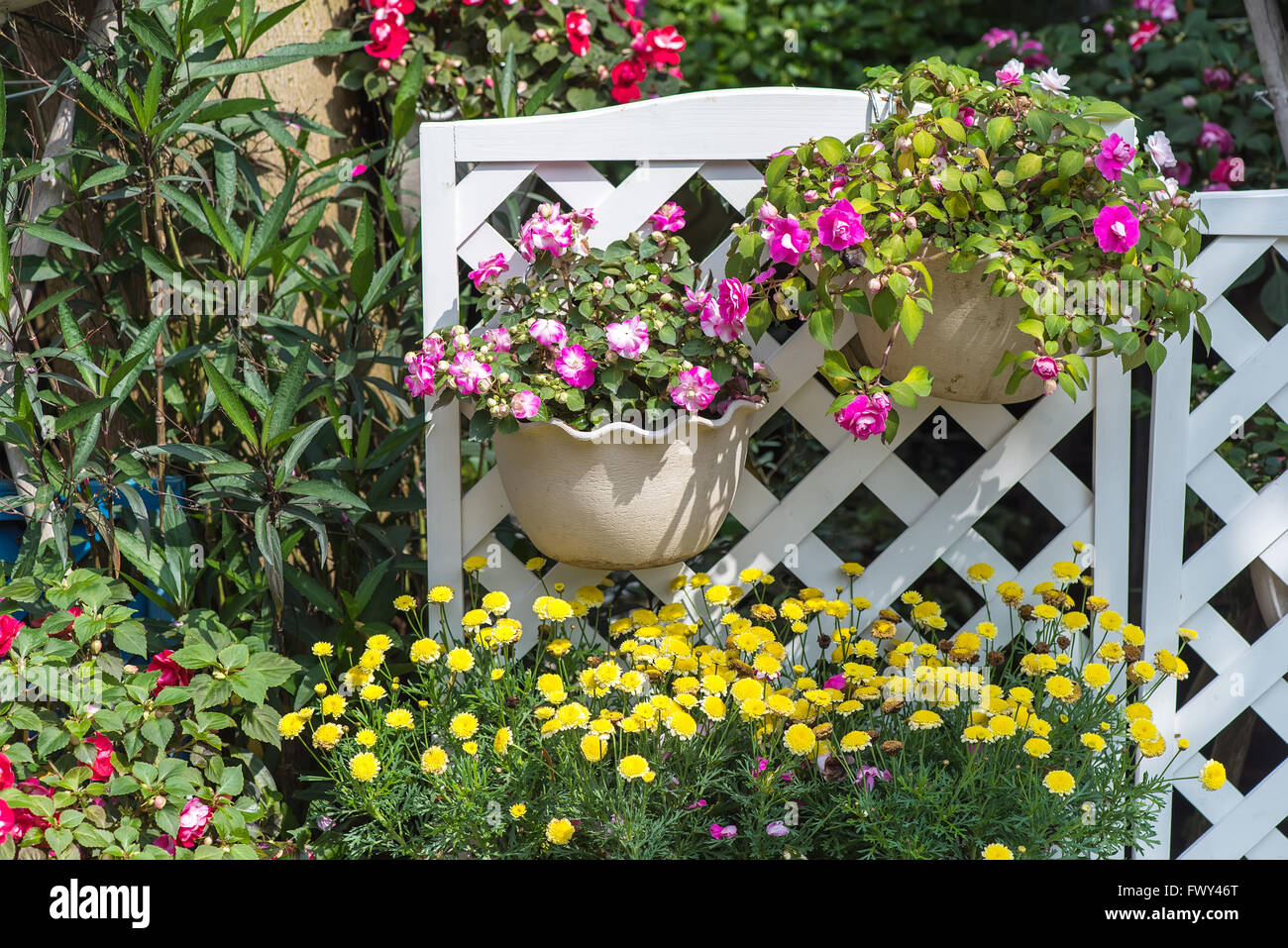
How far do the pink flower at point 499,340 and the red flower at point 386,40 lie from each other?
110 centimetres

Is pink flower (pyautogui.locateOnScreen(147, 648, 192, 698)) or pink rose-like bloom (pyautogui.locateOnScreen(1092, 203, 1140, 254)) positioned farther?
pink flower (pyautogui.locateOnScreen(147, 648, 192, 698))

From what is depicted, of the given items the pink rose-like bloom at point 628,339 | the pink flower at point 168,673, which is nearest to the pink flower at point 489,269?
the pink rose-like bloom at point 628,339

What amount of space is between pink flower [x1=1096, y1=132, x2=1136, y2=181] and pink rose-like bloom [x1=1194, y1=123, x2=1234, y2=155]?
1.33 meters

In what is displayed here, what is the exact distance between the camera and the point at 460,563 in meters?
1.93

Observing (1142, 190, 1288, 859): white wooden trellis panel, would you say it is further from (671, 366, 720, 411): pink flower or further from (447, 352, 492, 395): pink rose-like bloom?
(447, 352, 492, 395): pink rose-like bloom

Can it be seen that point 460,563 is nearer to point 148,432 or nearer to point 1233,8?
point 148,432

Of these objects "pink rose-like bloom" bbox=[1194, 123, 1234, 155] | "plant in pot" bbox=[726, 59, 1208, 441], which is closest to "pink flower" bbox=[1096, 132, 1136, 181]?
"plant in pot" bbox=[726, 59, 1208, 441]

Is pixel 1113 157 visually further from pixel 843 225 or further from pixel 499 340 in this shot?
pixel 499 340

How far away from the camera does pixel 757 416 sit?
1.90 meters

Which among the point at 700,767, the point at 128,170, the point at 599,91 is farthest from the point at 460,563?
the point at 599,91

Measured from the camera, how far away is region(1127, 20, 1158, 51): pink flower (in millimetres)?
2924

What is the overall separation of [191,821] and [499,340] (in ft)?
2.88

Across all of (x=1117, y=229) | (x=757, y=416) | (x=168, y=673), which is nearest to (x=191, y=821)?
(x=168, y=673)

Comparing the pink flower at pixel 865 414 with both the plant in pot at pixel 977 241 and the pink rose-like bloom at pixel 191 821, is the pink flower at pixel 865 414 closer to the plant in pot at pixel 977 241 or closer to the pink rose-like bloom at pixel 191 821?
the plant in pot at pixel 977 241
